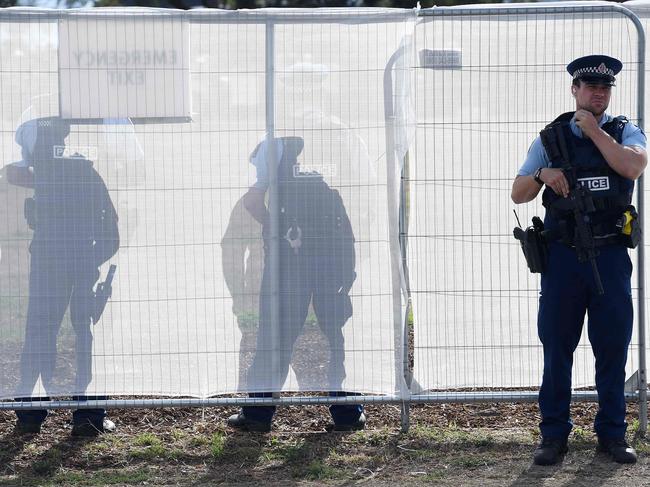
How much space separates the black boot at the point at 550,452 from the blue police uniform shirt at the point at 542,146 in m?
1.52

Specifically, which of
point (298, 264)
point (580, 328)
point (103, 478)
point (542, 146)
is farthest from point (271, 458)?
point (542, 146)

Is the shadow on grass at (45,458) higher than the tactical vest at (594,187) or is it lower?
lower

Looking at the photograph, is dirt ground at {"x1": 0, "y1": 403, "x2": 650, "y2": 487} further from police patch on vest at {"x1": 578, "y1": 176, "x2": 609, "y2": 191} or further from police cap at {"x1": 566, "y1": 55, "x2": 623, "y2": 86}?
police cap at {"x1": 566, "y1": 55, "x2": 623, "y2": 86}

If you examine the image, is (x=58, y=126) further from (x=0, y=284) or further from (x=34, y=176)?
(x=0, y=284)

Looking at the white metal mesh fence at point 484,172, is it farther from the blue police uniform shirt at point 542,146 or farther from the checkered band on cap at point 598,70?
the checkered band on cap at point 598,70

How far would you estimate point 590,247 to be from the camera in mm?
5090

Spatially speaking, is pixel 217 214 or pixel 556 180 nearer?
pixel 556 180

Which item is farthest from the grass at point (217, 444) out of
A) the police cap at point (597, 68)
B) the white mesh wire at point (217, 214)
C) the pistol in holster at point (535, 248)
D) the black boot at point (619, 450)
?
the police cap at point (597, 68)

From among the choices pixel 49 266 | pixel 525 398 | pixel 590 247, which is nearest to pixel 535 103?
pixel 590 247

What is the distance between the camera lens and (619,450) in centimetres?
535

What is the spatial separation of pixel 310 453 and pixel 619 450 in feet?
5.80

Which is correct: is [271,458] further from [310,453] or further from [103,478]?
[103,478]

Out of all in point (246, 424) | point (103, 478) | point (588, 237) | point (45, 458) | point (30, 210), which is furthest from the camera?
point (246, 424)

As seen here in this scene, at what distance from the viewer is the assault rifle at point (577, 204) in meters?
5.10
